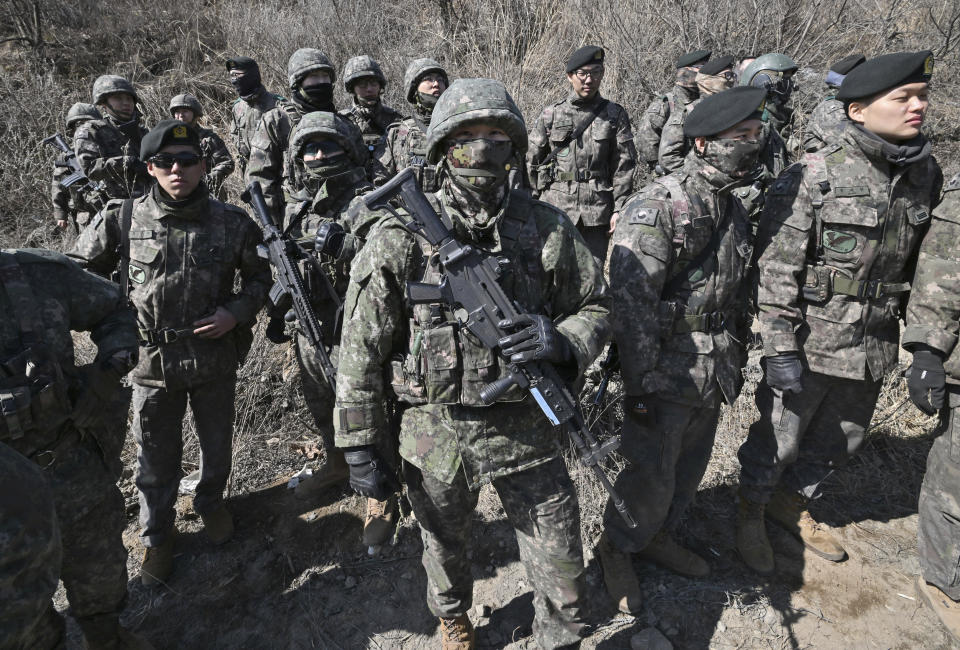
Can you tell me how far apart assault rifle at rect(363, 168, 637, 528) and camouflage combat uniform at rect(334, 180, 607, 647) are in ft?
0.21

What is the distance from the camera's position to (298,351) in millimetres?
3664

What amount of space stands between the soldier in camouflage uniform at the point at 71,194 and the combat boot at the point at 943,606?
25.8ft

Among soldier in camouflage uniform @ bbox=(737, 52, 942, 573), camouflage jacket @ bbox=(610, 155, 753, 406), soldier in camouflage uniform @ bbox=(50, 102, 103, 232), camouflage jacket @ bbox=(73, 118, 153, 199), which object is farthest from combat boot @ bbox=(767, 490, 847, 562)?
soldier in camouflage uniform @ bbox=(50, 102, 103, 232)

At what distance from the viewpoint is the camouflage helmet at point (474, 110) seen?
191 centimetres

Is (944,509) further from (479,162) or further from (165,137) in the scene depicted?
(165,137)

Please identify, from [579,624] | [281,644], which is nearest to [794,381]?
[579,624]

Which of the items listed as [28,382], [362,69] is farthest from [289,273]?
[362,69]

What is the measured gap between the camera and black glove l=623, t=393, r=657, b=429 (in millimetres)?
2586

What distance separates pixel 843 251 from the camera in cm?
269

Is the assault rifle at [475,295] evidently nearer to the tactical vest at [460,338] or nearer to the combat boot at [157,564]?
the tactical vest at [460,338]

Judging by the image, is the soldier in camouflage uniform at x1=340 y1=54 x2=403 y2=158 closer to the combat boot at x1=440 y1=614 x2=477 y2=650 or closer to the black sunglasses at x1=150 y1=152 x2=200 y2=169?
the black sunglasses at x1=150 y1=152 x2=200 y2=169

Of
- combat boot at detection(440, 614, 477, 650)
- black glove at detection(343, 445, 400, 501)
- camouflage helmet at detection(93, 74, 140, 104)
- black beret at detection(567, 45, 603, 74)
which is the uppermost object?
camouflage helmet at detection(93, 74, 140, 104)

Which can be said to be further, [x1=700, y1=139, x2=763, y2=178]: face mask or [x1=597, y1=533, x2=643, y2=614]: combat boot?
[x1=597, y1=533, x2=643, y2=614]: combat boot

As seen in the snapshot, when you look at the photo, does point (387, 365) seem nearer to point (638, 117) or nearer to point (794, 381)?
point (794, 381)
